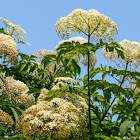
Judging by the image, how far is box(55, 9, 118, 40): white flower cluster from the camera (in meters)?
4.55

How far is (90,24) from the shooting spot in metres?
4.55

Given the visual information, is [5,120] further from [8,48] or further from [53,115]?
[8,48]

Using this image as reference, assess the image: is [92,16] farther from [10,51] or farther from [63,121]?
[63,121]

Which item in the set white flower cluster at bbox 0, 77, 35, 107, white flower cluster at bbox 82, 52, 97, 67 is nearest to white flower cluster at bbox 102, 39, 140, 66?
white flower cluster at bbox 82, 52, 97, 67

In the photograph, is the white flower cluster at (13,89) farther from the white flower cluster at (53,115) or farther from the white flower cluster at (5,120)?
the white flower cluster at (53,115)

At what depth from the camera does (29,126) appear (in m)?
3.35

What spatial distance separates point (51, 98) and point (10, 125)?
70cm

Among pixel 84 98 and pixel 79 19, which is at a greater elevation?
pixel 79 19

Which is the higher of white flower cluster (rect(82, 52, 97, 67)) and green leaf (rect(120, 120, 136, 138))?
white flower cluster (rect(82, 52, 97, 67))

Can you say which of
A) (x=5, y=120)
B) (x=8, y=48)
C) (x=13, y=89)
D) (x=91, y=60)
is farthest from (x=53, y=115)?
(x=91, y=60)

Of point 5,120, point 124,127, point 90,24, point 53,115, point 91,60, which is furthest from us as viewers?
point 91,60

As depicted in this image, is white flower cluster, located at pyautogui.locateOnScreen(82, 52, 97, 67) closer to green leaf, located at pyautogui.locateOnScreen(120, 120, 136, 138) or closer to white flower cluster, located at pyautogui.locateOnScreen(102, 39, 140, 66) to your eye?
white flower cluster, located at pyautogui.locateOnScreen(102, 39, 140, 66)

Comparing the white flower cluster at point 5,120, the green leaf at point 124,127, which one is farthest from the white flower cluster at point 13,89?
the green leaf at point 124,127

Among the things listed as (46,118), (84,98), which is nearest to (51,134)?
(46,118)
